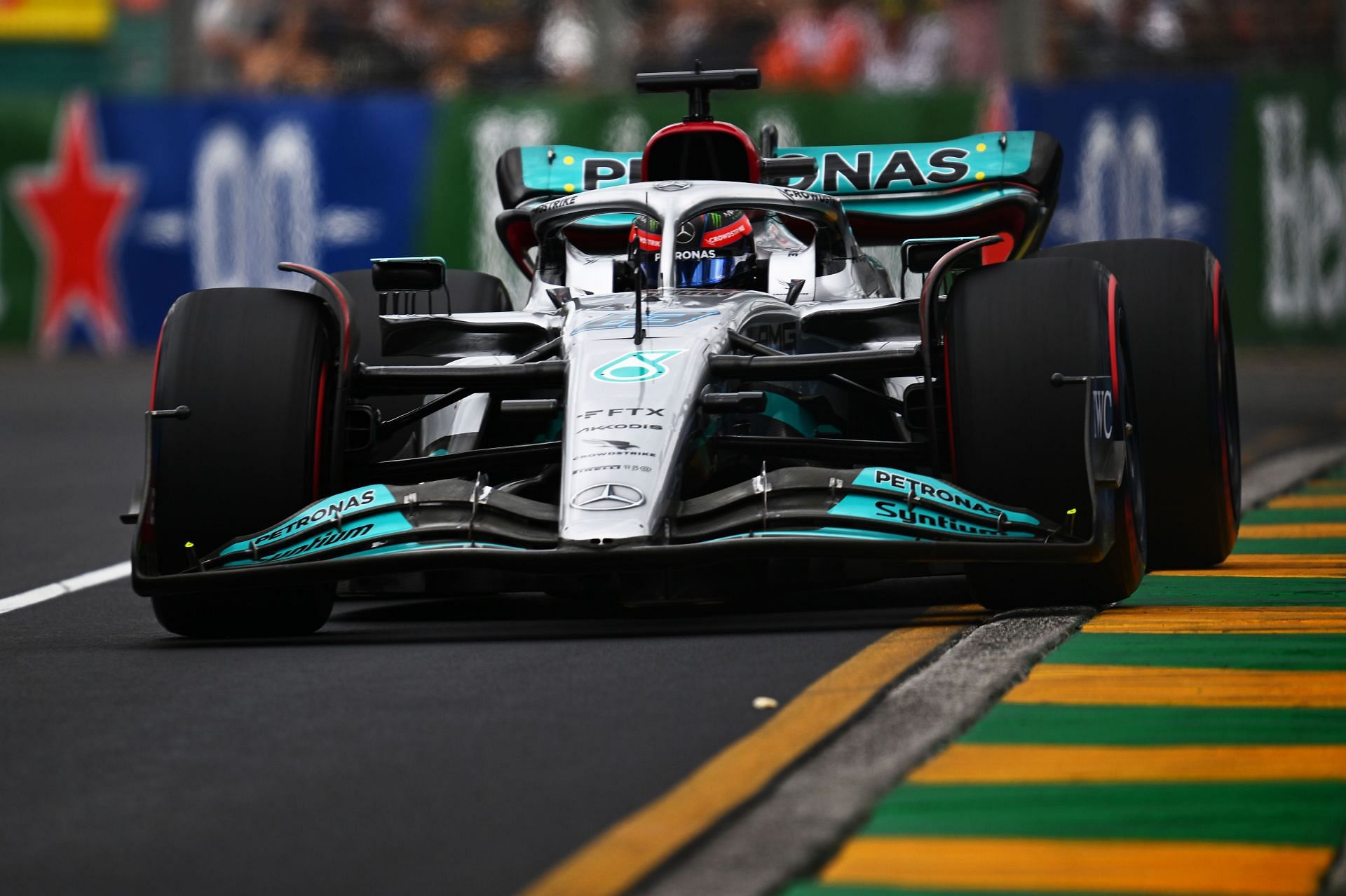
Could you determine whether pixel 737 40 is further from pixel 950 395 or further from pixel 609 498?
pixel 609 498

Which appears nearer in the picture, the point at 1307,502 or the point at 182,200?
the point at 1307,502

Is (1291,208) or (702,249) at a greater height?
(702,249)

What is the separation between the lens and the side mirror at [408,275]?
8.14 m

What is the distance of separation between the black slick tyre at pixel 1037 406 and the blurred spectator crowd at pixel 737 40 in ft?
44.6

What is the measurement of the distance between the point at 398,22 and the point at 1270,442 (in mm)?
11366

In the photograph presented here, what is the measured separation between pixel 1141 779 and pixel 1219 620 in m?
2.33

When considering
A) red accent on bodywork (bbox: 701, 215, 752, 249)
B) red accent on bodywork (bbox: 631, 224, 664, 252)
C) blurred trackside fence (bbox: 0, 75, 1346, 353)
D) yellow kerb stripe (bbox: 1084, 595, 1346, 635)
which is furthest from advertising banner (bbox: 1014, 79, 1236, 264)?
yellow kerb stripe (bbox: 1084, 595, 1346, 635)

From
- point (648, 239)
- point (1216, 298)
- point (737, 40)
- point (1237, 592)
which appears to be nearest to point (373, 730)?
point (648, 239)

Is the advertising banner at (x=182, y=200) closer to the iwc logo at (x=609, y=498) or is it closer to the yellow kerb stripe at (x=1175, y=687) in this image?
the iwc logo at (x=609, y=498)

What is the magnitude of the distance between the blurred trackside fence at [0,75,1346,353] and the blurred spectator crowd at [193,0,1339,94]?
77cm

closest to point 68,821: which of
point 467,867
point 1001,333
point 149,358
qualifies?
point 467,867

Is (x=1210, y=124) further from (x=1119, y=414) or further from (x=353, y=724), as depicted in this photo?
(x=353, y=724)

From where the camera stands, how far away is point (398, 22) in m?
22.8

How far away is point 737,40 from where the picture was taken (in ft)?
72.1
